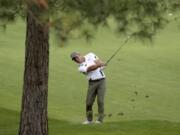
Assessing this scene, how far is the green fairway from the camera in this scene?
11.7 meters

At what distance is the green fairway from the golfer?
29 centimetres

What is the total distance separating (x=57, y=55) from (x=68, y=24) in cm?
1895

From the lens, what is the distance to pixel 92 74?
39.1 feet

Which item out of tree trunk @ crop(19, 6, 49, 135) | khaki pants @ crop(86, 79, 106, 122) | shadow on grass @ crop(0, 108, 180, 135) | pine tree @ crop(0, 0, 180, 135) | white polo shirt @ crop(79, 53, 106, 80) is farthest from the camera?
khaki pants @ crop(86, 79, 106, 122)

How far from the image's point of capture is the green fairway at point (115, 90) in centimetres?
1168

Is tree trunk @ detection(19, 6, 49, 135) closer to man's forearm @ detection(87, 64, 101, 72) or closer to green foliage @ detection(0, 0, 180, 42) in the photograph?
green foliage @ detection(0, 0, 180, 42)

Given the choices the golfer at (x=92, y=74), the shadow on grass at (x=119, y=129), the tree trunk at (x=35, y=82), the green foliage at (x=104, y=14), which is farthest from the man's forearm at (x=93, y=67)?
the green foliage at (x=104, y=14)

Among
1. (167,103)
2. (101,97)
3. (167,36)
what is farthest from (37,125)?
(167,36)

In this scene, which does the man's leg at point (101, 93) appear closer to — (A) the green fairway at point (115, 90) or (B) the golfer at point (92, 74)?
(B) the golfer at point (92, 74)

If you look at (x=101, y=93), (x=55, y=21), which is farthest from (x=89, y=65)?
(x=55, y=21)

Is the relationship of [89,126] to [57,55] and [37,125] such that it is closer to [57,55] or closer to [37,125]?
[37,125]

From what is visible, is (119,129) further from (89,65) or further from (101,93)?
(89,65)

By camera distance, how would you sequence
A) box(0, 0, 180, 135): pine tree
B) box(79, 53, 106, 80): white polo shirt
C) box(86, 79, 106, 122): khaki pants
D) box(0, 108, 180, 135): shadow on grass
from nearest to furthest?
box(0, 0, 180, 135): pine tree → box(0, 108, 180, 135): shadow on grass → box(79, 53, 106, 80): white polo shirt → box(86, 79, 106, 122): khaki pants

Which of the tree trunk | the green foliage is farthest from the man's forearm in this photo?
the green foliage
